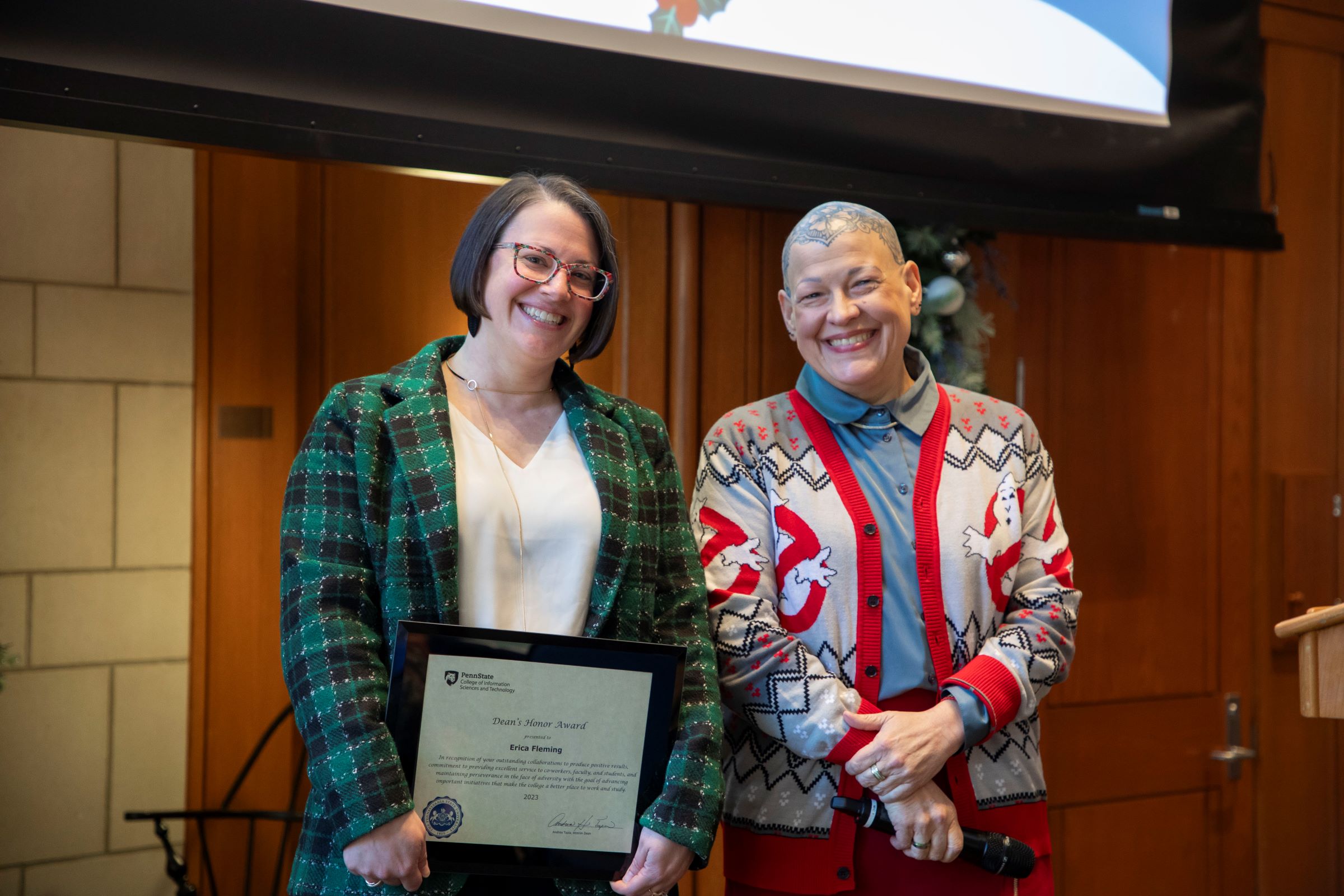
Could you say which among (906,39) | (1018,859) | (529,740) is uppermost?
(906,39)

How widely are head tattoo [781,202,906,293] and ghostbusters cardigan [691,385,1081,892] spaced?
284mm

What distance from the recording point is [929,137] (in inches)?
97.7

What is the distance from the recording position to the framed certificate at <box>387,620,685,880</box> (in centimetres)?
132

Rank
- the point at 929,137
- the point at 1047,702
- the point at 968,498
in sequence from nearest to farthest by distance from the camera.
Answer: the point at 968,498 < the point at 929,137 < the point at 1047,702

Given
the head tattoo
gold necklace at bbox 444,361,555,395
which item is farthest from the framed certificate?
the head tattoo

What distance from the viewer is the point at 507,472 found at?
4.82ft

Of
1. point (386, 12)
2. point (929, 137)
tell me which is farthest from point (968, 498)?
point (386, 12)

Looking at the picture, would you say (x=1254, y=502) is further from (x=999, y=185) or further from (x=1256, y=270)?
(x=999, y=185)

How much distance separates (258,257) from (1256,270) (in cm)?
269

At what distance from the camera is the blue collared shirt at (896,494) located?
5.29ft

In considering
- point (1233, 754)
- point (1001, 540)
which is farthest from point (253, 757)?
point (1233, 754)

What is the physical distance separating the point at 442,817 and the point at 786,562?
0.61 meters

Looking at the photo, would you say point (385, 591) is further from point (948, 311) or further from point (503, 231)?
point (948, 311)

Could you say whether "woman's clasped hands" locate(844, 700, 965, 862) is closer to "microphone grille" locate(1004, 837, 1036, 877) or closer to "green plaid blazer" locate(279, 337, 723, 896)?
A: "microphone grille" locate(1004, 837, 1036, 877)
